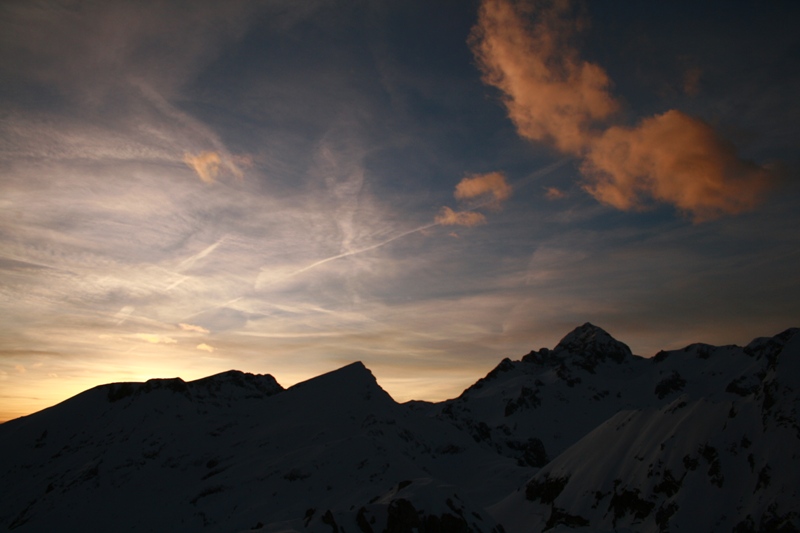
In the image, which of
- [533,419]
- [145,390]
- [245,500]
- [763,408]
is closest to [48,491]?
[145,390]

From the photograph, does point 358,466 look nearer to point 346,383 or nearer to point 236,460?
point 236,460

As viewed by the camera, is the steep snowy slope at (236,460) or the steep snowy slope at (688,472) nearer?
the steep snowy slope at (688,472)

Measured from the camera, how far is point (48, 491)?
65125 millimetres

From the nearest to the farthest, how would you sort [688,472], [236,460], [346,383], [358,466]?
[688,472] < [358,466] < [236,460] < [346,383]

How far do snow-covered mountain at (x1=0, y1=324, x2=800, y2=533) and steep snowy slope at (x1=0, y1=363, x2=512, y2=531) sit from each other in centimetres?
24

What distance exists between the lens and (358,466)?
61.3 metres

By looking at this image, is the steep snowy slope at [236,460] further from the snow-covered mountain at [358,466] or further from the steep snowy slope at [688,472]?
the steep snowy slope at [688,472]

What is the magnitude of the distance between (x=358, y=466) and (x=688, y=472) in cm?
3626

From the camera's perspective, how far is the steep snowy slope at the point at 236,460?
52.7m

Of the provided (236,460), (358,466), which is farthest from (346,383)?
(358,466)

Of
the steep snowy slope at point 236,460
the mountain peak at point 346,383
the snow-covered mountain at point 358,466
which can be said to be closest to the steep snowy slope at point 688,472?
the snow-covered mountain at point 358,466

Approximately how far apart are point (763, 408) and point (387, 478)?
133 ft

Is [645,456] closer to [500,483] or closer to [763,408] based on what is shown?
[763,408]

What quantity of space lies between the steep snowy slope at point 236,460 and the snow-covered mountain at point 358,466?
0.80 ft
